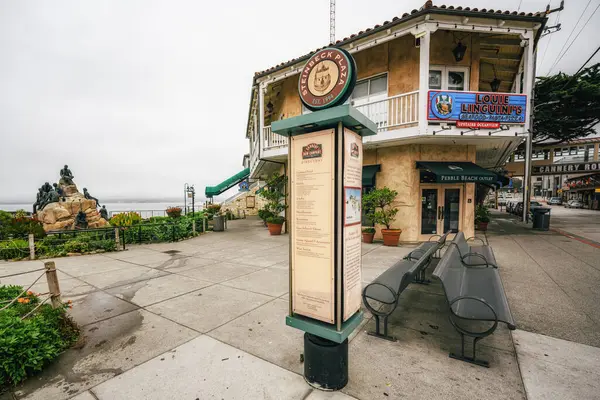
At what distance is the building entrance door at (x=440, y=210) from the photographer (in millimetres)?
10188

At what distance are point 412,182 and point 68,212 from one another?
17.6m

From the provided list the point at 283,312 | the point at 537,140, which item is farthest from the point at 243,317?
the point at 537,140

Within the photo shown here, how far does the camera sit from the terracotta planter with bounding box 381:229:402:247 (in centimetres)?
928

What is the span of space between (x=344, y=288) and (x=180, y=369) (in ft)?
6.58

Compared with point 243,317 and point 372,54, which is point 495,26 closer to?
point 372,54

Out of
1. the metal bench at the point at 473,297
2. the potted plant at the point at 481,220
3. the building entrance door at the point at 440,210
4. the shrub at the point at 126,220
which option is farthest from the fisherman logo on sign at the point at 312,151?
the potted plant at the point at 481,220

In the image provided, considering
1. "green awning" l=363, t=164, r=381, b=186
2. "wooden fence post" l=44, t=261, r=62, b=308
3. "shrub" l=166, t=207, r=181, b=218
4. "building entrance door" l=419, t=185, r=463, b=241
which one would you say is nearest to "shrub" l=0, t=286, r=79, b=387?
"wooden fence post" l=44, t=261, r=62, b=308

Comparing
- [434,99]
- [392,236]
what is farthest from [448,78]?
[392,236]

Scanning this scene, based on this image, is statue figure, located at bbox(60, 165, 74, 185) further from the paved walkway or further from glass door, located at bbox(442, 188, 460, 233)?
glass door, located at bbox(442, 188, 460, 233)

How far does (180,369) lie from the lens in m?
2.76

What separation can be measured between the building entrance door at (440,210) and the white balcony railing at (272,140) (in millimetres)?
6436

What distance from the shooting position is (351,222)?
2.51m

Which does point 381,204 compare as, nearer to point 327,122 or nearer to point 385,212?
point 385,212

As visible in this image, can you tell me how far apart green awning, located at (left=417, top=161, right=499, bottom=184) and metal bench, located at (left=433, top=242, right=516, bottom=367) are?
16.9 ft
